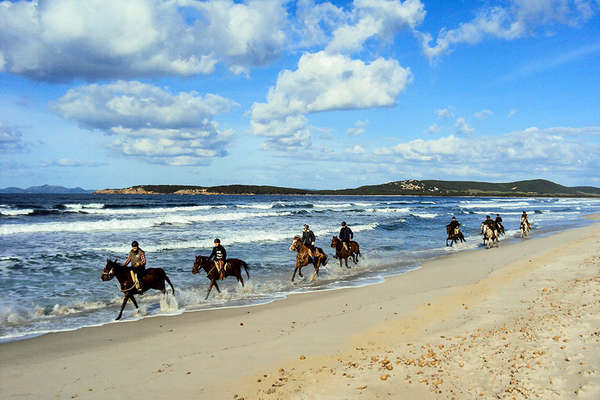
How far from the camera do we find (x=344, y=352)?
6574 millimetres

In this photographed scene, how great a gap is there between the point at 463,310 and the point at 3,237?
90.7 ft

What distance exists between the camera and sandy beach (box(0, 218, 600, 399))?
16.9 feet

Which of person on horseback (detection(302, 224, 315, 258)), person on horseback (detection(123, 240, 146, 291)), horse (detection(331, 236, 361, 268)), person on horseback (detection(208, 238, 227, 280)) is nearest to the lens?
person on horseback (detection(123, 240, 146, 291))

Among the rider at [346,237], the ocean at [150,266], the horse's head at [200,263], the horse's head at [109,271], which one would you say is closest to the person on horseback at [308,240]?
the ocean at [150,266]

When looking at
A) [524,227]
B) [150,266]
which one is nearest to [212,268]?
[150,266]

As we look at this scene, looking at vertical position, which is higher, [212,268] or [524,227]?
[212,268]

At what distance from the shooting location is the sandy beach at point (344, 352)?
515 centimetres

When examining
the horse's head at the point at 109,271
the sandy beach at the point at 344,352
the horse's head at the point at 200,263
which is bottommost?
the sandy beach at the point at 344,352

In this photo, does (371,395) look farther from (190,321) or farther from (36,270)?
(36,270)

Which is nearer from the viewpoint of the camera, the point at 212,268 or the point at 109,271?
the point at 109,271

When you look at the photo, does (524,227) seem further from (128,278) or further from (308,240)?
(128,278)

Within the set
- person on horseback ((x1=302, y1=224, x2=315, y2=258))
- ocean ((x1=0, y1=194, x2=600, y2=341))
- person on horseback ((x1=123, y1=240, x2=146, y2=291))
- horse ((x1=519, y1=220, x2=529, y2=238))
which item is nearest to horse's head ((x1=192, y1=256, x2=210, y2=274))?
ocean ((x1=0, y1=194, x2=600, y2=341))

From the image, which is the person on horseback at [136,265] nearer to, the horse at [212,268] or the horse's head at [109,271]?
the horse's head at [109,271]

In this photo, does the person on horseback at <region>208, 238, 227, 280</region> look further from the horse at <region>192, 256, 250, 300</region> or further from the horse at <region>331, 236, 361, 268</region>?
the horse at <region>331, 236, 361, 268</region>
